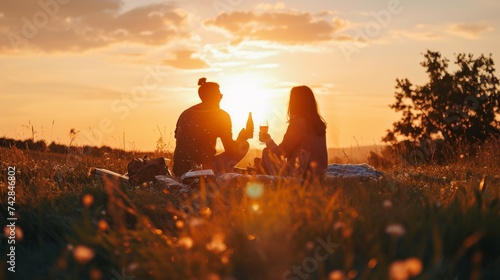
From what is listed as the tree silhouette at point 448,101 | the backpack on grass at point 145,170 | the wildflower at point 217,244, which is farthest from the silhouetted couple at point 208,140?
the tree silhouette at point 448,101

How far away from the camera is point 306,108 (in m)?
9.53

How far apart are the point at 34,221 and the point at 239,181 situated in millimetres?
3902

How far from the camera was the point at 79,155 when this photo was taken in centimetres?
1330

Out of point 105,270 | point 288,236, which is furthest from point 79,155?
point 288,236

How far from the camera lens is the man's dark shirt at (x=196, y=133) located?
35.8ft

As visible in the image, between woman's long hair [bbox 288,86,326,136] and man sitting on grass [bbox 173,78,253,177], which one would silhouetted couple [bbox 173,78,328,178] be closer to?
man sitting on grass [bbox 173,78,253,177]

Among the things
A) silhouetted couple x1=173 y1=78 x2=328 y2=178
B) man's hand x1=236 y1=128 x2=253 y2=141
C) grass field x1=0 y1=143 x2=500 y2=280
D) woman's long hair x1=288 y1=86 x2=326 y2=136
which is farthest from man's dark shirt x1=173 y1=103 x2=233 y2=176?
grass field x1=0 y1=143 x2=500 y2=280

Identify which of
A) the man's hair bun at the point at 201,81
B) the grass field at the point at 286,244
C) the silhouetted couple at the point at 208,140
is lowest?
the grass field at the point at 286,244

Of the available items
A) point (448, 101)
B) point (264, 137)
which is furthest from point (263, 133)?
point (448, 101)

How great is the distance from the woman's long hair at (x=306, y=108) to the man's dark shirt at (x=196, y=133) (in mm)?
1828

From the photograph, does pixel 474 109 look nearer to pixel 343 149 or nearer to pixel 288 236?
pixel 343 149

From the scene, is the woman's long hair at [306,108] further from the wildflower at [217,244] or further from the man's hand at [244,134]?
the wildflower at [217,244]

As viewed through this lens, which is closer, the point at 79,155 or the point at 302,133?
the point at 302,133

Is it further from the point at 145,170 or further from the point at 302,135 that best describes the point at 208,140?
the point at 302,135
